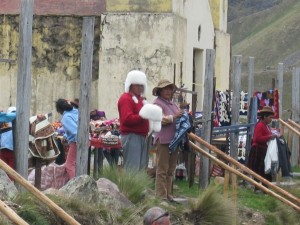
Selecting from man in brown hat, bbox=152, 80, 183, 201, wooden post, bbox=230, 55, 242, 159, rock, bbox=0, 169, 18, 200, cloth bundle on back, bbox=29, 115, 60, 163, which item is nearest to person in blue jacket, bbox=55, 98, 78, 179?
cloth bundle on back, bbox=29, 115, 60, 163

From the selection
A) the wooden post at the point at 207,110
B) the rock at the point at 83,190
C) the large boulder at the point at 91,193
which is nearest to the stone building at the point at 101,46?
the wooden post at the point at 207,110

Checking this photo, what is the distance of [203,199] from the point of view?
1233 centimetres

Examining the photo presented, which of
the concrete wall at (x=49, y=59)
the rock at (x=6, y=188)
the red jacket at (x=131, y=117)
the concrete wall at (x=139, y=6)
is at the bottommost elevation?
the rock at (x=6, y=188)

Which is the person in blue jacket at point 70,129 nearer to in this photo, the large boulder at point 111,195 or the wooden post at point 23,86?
the large boulder at point 111,195

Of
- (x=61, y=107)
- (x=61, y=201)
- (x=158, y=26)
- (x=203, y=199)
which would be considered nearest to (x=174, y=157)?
(x=203, y=199)

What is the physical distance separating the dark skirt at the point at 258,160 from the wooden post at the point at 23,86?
642 cm

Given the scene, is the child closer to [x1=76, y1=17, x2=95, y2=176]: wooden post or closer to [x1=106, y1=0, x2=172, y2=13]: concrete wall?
[x1=76, y1=17, x2=95, y2=176]: wooden post

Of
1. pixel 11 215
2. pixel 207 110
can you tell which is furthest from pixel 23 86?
pixel 207 110

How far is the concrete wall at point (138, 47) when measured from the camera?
23672 millimetres

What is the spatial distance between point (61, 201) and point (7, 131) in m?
2.10

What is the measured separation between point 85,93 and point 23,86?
3.72 feet

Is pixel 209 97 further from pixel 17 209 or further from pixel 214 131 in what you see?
pixel 17 209

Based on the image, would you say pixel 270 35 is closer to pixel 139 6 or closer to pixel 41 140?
pixel 139 6

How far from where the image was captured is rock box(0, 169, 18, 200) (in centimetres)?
1034
